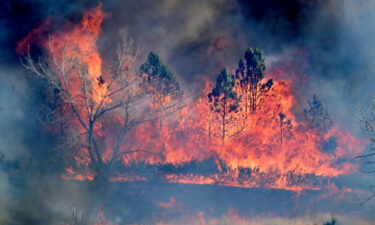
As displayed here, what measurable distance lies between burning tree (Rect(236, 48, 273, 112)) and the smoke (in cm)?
323

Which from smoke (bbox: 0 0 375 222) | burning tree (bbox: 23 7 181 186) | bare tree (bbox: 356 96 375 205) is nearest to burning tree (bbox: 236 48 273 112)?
smoke (bbox: 0 0 375 222)

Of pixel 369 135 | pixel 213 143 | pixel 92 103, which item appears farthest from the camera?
pixel 213 143

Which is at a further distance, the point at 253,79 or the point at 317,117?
the point at 317,117

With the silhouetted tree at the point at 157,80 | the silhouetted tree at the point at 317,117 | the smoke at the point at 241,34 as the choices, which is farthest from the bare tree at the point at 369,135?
the silhouetted tree at the point at 157,80

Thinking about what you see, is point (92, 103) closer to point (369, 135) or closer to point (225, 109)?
point (225, 109)

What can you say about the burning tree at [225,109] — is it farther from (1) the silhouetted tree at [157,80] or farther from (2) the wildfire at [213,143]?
(1) the silhouetted tree at [157,80]

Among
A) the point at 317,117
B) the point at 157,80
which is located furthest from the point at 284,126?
the point at 157,80

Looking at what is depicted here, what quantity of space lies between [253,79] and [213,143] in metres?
6.67

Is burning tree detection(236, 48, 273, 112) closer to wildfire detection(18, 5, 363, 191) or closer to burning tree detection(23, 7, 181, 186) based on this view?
wildfire detection(18, 5, 363, 191)

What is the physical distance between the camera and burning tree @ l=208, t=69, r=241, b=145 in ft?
104

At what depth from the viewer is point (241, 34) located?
3756 cm

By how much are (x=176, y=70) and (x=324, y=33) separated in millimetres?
15608

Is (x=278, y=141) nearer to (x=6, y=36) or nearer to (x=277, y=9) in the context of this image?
(x=277, y=9)

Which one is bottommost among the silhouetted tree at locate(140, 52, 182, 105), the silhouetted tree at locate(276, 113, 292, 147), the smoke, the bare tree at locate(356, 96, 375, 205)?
the bare tree at locate(356, 96, 375, 205)
